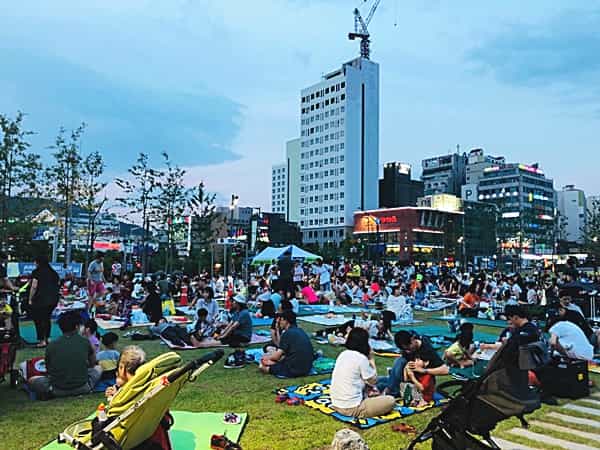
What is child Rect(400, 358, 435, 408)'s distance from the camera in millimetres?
6270

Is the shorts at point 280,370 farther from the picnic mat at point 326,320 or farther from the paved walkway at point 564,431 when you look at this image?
the picnic mat at point 326,320

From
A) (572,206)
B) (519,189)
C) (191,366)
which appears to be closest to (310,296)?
(191,366)

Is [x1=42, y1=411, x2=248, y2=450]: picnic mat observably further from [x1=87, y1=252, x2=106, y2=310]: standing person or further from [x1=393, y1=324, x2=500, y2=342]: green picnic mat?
[x1=87, y1=252, x2=106, y2=310]: standing person

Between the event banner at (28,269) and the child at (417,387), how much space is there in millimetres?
12730

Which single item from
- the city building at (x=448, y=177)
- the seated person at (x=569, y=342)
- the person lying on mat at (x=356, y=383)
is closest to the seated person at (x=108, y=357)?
the person lying on mat at (x=356, y=383)

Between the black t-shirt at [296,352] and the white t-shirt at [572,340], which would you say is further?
the black t-shirt at [296,352]

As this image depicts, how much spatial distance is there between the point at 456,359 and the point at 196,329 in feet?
18.7

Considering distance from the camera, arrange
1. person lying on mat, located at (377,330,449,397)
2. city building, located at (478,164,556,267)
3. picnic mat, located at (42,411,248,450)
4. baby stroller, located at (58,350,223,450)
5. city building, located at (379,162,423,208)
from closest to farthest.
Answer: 1. baby stroller, located at (58,350,223,450)
2. picnic mat, located at (42,411,248,450)
3. person lying on mat, located at (377,330,449,397)
4. city building, located at (478,164,556,267)
5. city building, located at (379,162,423,208)

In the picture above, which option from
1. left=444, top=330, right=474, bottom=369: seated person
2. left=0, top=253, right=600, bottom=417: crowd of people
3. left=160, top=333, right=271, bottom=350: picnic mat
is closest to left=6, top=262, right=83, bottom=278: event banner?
left=0, top=253, right=600, bottom=417: crowd of people

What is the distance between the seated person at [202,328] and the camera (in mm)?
10652

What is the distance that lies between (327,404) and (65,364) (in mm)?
3571

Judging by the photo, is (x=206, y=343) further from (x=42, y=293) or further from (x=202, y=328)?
(x=42, y=293)

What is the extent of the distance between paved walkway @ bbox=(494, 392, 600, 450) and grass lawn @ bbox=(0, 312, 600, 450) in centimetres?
13

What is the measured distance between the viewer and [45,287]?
971 centimetres
